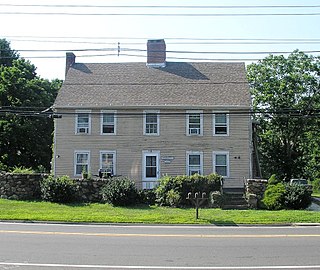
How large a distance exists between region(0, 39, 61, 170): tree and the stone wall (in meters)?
14.7

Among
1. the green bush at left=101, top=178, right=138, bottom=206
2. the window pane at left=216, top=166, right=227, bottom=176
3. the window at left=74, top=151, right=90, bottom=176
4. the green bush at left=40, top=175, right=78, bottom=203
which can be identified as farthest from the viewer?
the window at left=74, top=151, right=90, bottom=176

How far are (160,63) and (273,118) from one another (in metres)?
17.0

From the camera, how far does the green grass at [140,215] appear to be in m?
18.4

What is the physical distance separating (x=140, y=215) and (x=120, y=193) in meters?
4.10

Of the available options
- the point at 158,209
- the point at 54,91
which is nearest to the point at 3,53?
the point at 54,91

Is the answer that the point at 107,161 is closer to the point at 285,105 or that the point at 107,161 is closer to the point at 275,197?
the point at 275,197

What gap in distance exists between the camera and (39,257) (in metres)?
9.89

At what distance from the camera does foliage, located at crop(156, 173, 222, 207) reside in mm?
23781

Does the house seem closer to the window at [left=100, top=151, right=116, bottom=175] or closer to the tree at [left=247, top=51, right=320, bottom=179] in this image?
the window at [left=100, top=151, right=116, bottom=175]

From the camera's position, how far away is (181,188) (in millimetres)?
24250

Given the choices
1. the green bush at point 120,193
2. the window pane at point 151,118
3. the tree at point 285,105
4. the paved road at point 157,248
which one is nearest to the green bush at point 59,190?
the green bush at point 120,193

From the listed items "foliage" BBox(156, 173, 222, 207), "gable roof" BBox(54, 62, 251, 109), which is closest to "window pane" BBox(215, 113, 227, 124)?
"gable roof" BBox(54, 62, 251, 109)

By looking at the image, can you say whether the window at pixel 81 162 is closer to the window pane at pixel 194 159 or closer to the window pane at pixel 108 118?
the window pane at pixel 108 118

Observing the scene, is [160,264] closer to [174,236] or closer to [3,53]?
[174,236]
